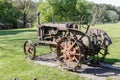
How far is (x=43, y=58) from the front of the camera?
1255 centimetres

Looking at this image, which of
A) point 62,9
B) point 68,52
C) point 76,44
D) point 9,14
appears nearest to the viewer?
point 76,44

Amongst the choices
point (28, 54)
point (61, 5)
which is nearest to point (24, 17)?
point (61, 5)

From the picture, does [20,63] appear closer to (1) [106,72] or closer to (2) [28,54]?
(2) [28,54]

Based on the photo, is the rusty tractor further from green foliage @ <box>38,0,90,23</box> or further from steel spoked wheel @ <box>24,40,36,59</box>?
green foliage @ <box>38,0,90,23</box>

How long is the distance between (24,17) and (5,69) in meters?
50.7

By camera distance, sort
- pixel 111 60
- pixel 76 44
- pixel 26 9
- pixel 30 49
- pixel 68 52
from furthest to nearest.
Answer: pixel 26 9 → pixel 30 49 → pixel 111 60 → pixel 68 52 → pixel 76 44

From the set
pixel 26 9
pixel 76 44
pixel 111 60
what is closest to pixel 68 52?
pixel 76 44

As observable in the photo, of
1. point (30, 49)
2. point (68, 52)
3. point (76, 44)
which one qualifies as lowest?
point (30, 49)

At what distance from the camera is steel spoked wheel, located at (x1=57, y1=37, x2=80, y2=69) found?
32.7ft

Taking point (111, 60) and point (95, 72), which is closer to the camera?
point (95, 72)

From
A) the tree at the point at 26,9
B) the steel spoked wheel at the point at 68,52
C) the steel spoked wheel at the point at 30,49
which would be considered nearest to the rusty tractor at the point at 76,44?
the steel spoked wheel at the point at 68,52

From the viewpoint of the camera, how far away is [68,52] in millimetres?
10211

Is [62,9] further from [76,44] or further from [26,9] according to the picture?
[76,44]

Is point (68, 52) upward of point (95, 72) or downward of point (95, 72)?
upward
